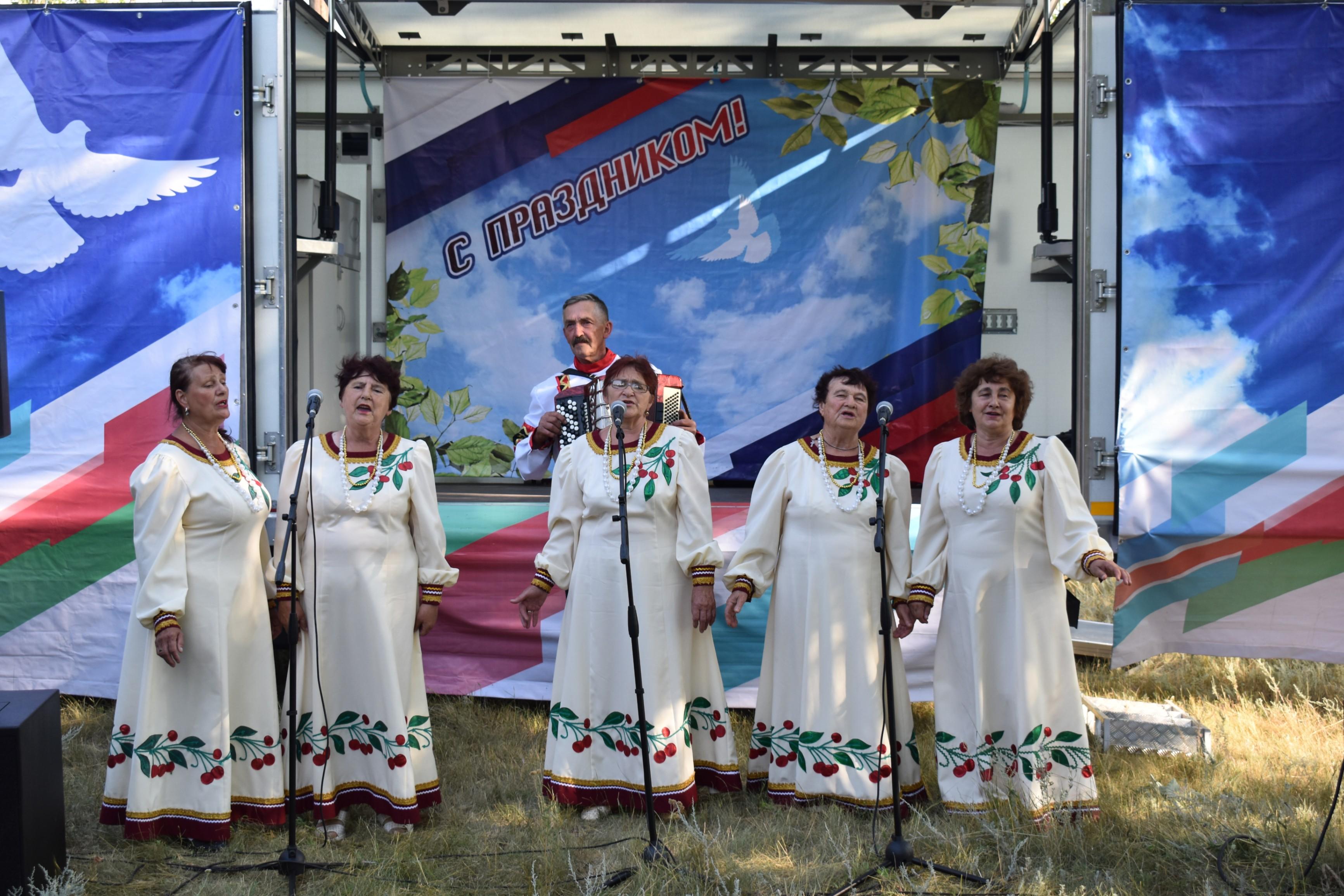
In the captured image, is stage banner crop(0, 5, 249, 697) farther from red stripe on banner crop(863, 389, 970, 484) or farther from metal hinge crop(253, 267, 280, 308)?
red stripe on banner crop(863, 389, 970, 484)

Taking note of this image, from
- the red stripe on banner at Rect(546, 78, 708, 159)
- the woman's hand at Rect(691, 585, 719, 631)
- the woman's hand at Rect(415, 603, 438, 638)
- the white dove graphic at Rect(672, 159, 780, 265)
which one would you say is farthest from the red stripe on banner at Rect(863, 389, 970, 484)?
the woman's hand at Rect(415, 603, 438, 638)

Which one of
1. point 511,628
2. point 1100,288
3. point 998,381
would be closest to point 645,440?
point 998,381

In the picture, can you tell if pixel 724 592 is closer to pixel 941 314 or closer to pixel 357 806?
pixel 357 806

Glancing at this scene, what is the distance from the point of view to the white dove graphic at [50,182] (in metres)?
4.60

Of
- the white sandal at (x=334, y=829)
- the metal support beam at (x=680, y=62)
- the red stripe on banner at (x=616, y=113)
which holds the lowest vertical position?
the white sandal at (x=334, y=829)

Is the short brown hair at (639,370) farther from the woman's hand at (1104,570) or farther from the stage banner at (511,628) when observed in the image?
the woman's hand at (1104,570)

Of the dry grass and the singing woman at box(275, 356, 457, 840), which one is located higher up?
the singing woman at box(275, 356, 457, 840)

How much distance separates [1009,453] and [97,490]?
3620 millimetres

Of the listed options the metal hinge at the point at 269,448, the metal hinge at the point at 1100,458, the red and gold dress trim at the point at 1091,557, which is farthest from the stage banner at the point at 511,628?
the red and gold dress trim at the point at 1091,557

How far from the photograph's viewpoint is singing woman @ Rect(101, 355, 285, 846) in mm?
3564

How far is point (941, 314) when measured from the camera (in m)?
6.62

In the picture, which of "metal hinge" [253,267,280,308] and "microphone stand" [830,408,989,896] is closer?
"microphone stand" [830,408,989,896]

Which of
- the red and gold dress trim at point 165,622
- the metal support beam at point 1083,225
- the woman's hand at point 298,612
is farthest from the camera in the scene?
the metal support beam at point 1083,225

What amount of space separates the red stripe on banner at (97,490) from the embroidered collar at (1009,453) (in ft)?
10.4
